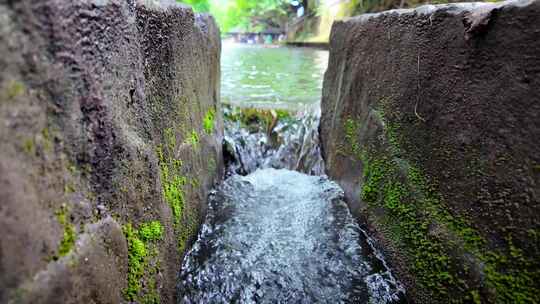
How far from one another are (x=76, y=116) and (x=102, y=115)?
0.15m

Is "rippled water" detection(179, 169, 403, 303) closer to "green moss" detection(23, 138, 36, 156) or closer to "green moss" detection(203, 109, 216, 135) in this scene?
"green moss" detection(203, 109, 216, 135)

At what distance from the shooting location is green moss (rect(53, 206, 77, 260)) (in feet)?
3.54

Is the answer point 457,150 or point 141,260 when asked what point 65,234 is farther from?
point 457,150

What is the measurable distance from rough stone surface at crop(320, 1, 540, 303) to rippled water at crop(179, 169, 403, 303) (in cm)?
25

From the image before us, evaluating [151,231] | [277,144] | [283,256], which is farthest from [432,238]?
[277,144]

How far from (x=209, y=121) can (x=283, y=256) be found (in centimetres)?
166

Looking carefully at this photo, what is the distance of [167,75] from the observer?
2.12m

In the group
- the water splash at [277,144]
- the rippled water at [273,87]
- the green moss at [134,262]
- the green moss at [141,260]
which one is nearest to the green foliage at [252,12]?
the rippled water at [273,87]

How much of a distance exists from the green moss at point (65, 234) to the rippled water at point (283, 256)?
46.2 inches

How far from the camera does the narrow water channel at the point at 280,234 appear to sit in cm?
222

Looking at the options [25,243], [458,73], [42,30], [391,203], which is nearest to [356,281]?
[391,203]

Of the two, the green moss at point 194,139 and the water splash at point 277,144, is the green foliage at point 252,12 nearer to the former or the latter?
the water splash at point 277,144

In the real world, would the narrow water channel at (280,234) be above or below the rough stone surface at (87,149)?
below

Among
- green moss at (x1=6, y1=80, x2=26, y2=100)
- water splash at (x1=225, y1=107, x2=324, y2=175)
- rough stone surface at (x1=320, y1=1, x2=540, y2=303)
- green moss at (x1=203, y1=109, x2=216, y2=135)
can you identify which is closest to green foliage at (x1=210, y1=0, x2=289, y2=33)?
water splash at (x1=225, y1=107, x2=324, y2=175)
